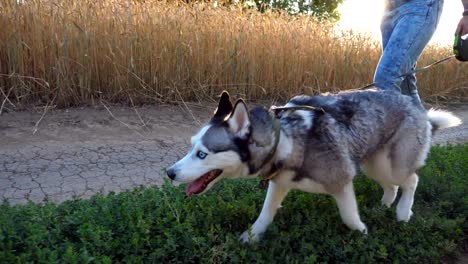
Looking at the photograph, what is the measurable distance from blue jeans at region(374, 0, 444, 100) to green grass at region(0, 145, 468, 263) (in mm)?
1075

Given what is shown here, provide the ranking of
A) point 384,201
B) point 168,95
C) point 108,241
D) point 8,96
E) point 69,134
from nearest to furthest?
1. point 108,241
2. point 384,201
3. point 69,134
4. point 8,96
5. point 168,95

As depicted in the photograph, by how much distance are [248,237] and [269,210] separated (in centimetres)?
28

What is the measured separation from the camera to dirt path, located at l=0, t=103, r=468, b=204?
4.18 meters

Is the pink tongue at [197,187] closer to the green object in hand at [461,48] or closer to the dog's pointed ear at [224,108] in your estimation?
the dog's pointed ear at [224,108]

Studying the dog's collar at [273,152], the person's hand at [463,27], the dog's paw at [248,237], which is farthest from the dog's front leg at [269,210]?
the person's hand at [463,27]

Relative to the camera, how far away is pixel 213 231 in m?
2.99

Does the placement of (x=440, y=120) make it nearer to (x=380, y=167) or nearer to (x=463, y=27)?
(x=380, y=167)

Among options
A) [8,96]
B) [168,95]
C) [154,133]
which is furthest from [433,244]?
[8,96]

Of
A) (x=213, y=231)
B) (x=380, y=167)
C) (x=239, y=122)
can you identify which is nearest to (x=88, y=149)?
(x=213, y=231)

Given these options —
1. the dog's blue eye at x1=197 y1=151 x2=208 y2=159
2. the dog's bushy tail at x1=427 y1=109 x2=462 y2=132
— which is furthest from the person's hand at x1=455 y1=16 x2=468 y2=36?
the dog's blue eye at x1=197 y1=151 x2=208 y2=159

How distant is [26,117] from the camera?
5.76 meters

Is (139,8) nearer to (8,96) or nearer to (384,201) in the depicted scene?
(8,96)

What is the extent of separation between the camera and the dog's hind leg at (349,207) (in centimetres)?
288

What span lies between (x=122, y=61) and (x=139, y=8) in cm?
98
